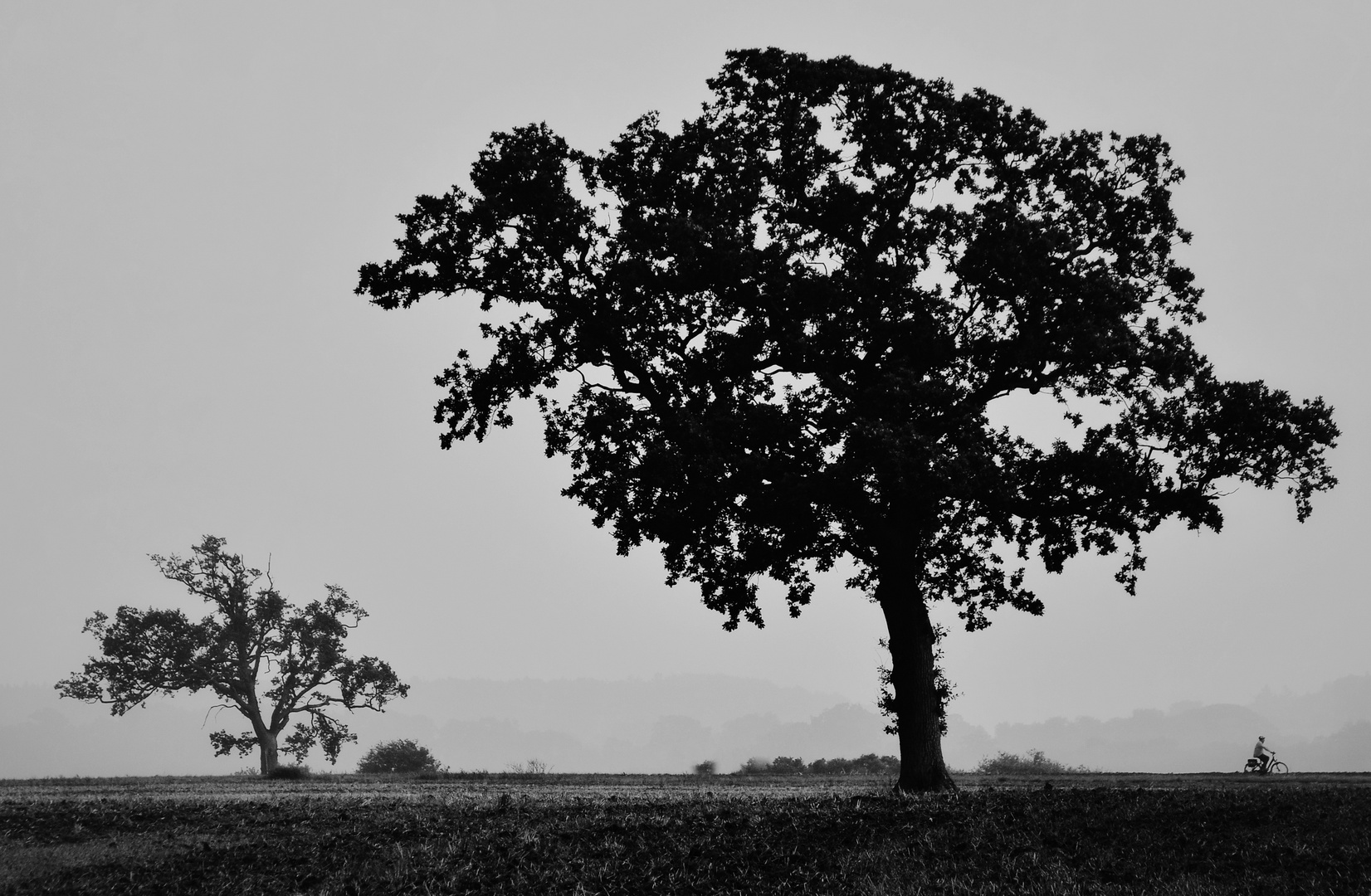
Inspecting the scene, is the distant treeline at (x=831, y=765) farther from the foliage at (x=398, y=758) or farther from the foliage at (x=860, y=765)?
the foliage at (x=398, y=758)

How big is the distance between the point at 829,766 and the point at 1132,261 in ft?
88.0

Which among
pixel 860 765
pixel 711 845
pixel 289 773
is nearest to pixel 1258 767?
pixel 860 765

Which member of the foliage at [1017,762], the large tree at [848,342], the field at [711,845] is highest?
the large tree at [848,342]

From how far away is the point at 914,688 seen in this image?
21703 mm

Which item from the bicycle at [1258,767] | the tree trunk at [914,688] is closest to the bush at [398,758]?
the tree trunk at [914,688]

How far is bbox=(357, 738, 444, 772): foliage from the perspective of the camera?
1841 inches

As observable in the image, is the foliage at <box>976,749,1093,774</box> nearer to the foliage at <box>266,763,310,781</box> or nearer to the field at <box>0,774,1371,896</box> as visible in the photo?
the foliage at <box>266,763,310,781</box>

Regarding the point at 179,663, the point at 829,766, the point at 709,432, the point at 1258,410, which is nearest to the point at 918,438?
the point at 709,432

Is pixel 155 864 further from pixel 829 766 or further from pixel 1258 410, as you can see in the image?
pixel 829 766

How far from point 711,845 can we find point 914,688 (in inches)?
398

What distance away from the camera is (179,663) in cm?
4812

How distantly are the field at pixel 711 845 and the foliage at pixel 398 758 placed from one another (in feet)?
95.7

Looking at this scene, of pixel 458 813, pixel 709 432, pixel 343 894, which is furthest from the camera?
pixel 709 432

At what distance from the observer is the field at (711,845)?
11008mm
